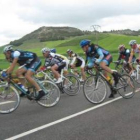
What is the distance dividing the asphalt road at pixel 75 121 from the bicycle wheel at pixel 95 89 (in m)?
0.21

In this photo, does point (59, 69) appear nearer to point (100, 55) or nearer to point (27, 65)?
point (100, 55)

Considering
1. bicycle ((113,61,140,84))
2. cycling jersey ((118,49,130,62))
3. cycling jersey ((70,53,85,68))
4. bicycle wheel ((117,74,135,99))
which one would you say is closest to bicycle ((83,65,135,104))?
bicycle wheel ((117,74,135,99))

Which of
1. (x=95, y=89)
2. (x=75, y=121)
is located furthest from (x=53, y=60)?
(x=75, y=121)

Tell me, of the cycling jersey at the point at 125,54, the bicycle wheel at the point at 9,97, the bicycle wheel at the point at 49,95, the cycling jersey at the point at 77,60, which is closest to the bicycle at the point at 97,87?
the bicycle wheel at the point at 49,95

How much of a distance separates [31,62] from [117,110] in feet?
9.13

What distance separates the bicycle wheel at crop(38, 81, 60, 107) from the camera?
8.40 m

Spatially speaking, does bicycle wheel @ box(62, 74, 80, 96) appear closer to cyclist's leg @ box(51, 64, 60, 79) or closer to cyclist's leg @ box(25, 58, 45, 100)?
cyclist's leg @ box(51, 64, 60, 79)

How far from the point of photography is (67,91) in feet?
34.4

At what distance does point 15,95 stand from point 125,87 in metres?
3.68

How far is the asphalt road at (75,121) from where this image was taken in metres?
5.46

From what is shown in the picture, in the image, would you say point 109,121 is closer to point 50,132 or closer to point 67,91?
point 50,132

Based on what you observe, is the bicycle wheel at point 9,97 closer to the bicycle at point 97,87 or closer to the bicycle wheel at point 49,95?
the bicycle wheel at point 49,95

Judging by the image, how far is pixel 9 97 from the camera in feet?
26.2

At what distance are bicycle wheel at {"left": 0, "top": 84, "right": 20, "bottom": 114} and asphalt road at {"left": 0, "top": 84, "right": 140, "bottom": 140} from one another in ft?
0.67
